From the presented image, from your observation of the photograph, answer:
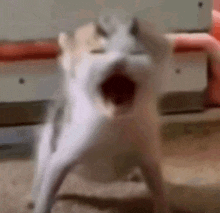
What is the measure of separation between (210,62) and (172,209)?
0.56 m

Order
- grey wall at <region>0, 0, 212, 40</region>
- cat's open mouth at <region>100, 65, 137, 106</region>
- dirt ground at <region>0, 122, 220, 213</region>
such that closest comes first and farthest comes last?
cat's open mouth at <region>100, 65, 137, 106</region> < dirt ground at <region>0, 122, 220, 213</region> < grey wall at <region>0, 0, 212, 40</region>

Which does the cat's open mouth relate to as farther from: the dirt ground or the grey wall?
the grey wall

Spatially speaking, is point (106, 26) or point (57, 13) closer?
point (106, 26)

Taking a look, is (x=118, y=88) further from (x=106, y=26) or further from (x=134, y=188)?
(x=134, y=188)

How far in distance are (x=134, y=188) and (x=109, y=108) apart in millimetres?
379

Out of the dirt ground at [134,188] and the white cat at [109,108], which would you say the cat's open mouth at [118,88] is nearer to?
the white cat at [109,108]

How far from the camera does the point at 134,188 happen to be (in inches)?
32.2

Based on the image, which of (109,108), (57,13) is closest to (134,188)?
(109,108)

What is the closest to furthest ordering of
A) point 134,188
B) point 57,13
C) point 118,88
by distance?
point 118,88 → point 134,188 → point 57,13

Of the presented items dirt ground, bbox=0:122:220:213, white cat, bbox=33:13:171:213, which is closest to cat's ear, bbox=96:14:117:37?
white cat, bbox=33:13:171:213

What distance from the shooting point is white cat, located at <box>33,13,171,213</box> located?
1.60 feet

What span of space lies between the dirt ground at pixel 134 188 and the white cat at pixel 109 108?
0.40 ft

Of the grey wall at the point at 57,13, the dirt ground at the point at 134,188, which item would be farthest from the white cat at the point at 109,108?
the grey wall at the point at 57,13

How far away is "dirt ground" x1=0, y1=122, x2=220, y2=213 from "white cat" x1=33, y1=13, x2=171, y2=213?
0.12m
